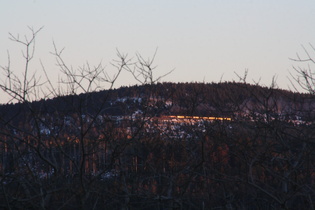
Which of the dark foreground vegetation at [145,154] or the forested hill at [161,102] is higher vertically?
the forested hill at [161,102]

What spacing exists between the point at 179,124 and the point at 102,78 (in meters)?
7.17

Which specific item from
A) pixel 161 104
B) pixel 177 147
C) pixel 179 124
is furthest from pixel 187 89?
pixel 161 104

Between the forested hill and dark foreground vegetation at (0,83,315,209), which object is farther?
the forested hill

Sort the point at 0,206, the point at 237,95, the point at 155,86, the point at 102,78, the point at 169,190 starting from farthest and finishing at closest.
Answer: the point at 237,95, the point at 155,86, the point at 169,190, the point at 102,78, the point at 0,206

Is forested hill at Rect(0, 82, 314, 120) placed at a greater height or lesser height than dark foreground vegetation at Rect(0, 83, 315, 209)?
greater

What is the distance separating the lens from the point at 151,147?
1186cm

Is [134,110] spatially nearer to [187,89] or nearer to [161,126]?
[161,126]

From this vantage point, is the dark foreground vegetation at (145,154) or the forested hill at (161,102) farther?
the forested hill at (161,102)

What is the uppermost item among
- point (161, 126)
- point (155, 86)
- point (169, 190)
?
point (155, 86)

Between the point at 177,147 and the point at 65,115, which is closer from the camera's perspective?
the point at 65,115

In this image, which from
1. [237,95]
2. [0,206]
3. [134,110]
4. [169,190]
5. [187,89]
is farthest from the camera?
[187,89]

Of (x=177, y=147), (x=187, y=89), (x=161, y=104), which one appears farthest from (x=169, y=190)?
(x=187, y=89)

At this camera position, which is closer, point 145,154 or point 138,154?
point 138,154

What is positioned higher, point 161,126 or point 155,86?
point 155,86
